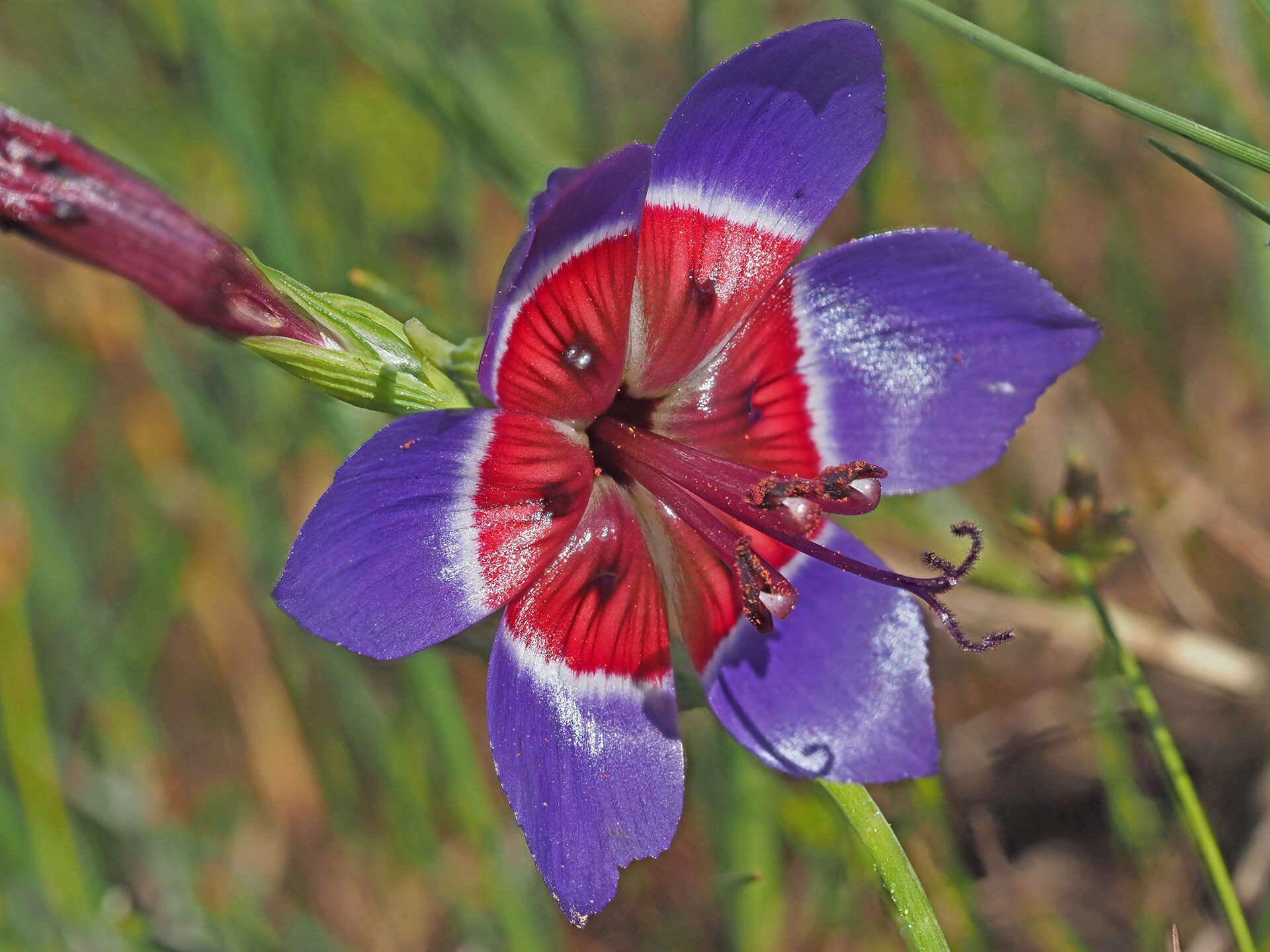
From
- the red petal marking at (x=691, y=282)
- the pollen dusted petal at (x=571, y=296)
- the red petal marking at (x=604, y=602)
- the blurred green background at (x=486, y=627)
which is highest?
the pollen dusted petal at (x=571, y=296)

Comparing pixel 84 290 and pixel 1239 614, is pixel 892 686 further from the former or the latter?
pixel 84 290

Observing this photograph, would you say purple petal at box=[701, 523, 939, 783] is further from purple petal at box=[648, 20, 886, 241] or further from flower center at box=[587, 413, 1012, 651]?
purple petal at box=[648, 20, 886, 241]

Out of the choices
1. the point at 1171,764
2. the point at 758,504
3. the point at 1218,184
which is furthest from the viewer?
the point at 1171,764

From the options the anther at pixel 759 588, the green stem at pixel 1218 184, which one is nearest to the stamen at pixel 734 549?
the anther at pixel 759 588

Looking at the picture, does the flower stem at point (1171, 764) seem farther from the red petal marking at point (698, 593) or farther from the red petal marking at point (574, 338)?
the red petal marking at point (574, 338)

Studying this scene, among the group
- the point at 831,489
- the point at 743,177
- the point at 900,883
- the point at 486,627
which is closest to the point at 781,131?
the point at 743,177

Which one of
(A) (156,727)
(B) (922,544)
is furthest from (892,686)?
(A) (156,727)

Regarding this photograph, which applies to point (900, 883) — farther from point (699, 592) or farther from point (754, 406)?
point (754, 406)
